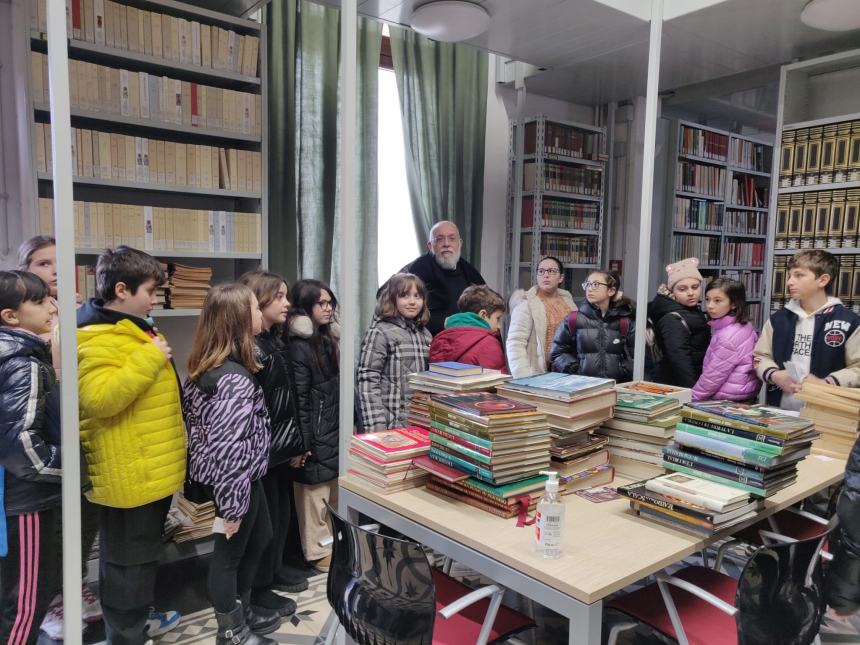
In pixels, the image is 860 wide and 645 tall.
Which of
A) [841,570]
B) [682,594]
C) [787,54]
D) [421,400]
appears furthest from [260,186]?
[787,54]

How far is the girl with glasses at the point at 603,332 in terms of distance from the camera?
3.30 meters

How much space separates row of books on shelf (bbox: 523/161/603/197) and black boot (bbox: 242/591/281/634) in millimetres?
3503

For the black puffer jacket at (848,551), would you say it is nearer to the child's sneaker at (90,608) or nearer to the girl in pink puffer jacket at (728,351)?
the girl in pink puffer jacket at (728,351)

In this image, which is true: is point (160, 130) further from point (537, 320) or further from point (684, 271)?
point (684, 271)

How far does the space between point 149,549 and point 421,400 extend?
3.31 ft

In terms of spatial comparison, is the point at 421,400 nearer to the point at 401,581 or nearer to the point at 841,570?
the point at 401,581

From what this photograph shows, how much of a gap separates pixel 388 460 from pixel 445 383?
37 centimetres

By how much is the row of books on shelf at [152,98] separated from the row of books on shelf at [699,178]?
3572 millimetres

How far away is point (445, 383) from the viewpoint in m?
2.04

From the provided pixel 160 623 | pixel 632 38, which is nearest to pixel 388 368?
pixel 160 623

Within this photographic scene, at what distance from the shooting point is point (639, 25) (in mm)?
3670

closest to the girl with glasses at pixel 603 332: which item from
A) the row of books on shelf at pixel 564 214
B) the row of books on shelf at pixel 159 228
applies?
the row of books on shelf at pixel 564 214

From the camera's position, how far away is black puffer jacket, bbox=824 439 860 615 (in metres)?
1.50

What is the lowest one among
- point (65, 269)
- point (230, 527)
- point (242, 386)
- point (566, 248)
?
point (230, 527)
